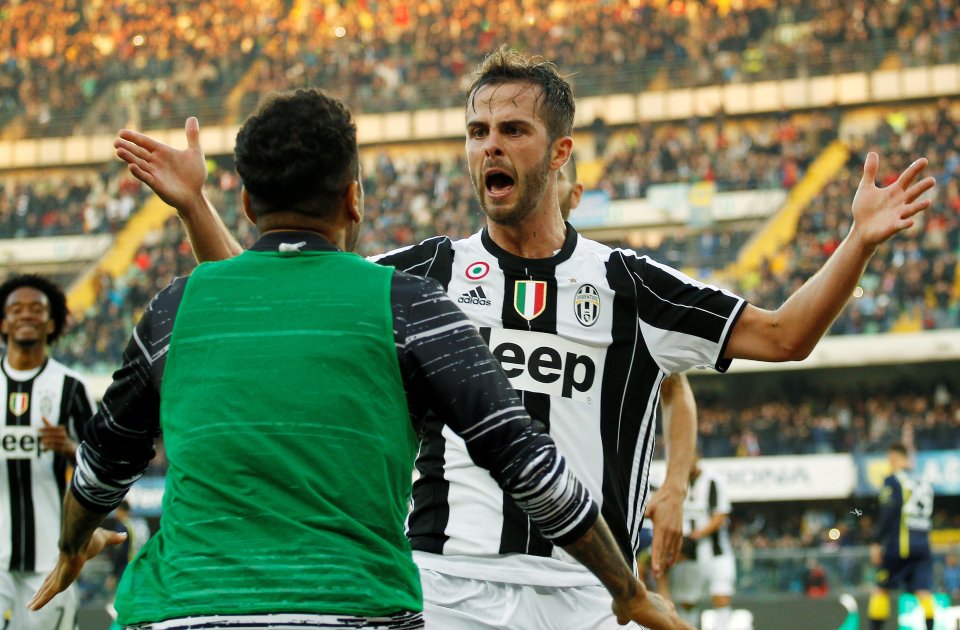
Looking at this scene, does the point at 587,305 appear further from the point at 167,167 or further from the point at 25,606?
the point at 25,606

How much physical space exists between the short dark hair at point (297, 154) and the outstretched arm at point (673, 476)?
2.30m

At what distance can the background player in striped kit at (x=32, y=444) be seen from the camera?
7.63m

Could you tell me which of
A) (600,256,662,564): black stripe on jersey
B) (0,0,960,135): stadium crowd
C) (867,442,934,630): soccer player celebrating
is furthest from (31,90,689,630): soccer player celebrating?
(0,0,960,135): stadium crowd

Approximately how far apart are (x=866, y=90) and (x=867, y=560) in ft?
63.2

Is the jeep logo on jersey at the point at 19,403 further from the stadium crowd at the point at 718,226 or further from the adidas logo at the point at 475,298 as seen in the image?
the stadium crowd at the point at 718,226

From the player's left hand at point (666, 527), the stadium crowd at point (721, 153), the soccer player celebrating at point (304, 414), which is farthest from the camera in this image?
the stadium crowd at point (721, 153)

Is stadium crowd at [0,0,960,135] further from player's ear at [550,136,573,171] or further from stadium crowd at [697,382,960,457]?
player's ear at [550,136,573,171]

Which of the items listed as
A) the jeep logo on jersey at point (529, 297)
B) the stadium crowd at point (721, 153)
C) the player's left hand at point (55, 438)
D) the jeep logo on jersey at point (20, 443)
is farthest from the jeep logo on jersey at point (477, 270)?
the stadium crowd at point (721, 153)

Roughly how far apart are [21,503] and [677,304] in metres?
5.08

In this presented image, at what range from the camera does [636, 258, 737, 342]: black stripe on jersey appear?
393 centimetres

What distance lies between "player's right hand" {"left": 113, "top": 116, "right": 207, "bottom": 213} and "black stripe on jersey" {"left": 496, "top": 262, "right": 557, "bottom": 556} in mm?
944

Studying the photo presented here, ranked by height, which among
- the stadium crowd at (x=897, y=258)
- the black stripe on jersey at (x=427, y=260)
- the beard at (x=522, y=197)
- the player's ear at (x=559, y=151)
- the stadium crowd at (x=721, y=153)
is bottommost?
the black stripe on jersey at (x=427, y=260)

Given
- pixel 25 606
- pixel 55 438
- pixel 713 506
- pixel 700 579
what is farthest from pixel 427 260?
pixel 700 579

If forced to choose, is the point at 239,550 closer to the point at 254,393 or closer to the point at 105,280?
the point at 254,393
